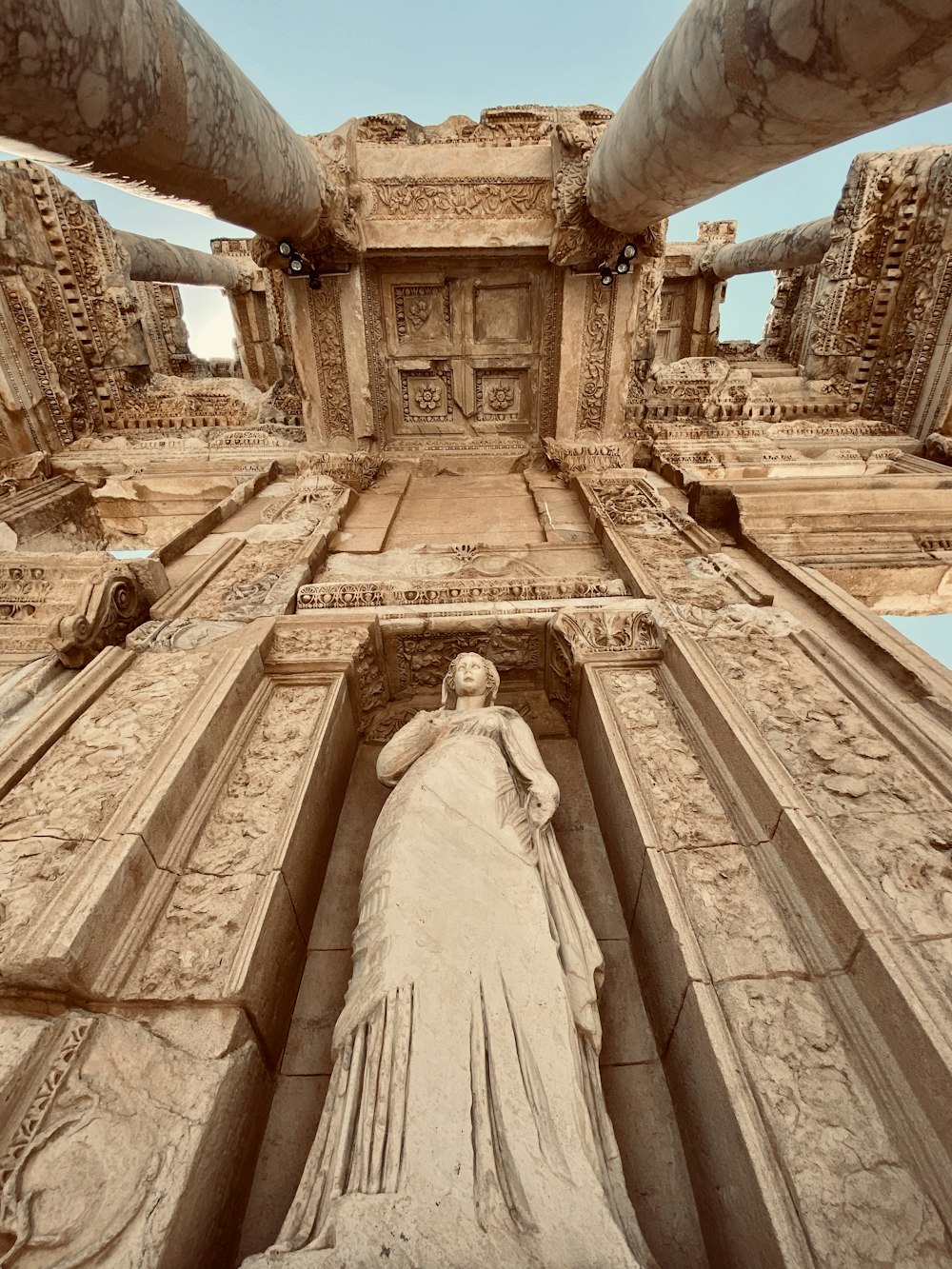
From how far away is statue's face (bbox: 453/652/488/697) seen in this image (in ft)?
10.6

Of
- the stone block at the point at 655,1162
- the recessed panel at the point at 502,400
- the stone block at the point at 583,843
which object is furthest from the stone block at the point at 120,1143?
the recessed panel at the point at 502,400

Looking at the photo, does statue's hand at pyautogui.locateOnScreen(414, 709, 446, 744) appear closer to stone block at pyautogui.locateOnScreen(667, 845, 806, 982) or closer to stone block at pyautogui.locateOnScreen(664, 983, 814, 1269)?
stone block at pyautogui.locateOnScreen(667, 845, 806, 982)

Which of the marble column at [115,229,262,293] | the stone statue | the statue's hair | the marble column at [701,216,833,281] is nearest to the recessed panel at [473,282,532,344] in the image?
the marble column at [701,216,833,281]

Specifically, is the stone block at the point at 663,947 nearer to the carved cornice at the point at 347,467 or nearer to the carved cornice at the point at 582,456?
the carved cornice at the point at 582,456

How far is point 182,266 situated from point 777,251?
470 inches

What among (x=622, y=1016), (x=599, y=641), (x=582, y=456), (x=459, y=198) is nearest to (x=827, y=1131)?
(x=622, y=1016)

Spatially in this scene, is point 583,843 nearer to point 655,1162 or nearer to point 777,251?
point 655,1162

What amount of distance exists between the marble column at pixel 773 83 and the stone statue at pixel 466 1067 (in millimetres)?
3562

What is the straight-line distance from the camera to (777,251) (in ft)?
34.0

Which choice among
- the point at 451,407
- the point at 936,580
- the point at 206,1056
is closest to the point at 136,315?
the point at 451,407

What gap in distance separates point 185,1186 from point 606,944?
1.82 metres

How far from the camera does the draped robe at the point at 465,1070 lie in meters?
1.37

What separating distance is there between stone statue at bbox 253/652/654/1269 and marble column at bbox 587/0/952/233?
356 cm

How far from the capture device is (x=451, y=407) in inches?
309
